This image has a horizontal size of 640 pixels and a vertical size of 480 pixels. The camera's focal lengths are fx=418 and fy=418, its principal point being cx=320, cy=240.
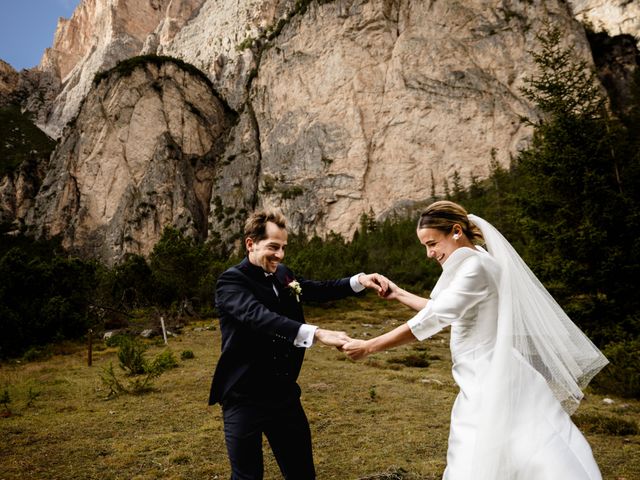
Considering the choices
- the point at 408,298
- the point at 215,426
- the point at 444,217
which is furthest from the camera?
the point at 215,426

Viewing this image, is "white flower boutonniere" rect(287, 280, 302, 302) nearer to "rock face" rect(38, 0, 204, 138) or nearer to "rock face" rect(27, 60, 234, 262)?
"rock face" rect(27, 60, 234, 262)

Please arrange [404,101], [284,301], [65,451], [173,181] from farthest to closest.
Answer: [173,181]
[404,101]
[65,451]
[284,301]

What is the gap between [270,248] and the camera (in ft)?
10.6

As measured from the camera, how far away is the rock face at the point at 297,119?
6900 centimetres

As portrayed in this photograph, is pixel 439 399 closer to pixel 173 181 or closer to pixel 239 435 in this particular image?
pixel 239 435

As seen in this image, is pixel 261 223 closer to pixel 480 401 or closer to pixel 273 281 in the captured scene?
pixel 273 281

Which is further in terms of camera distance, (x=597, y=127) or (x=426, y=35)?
(x=426, y=35)

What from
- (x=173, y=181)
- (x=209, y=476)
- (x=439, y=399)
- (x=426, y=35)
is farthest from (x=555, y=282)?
(x=173, y=181)

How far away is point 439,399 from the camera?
366 inches

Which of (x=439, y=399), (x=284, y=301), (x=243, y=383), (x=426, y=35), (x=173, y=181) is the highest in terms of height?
(x=426, y=35)

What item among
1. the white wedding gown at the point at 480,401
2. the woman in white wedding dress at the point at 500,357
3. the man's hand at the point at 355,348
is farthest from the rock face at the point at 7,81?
the white wedding gown at the point at 480,401

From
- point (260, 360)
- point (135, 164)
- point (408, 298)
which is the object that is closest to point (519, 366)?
point (408, 298)

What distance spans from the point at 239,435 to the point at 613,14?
99.6 m

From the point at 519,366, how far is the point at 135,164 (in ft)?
314
